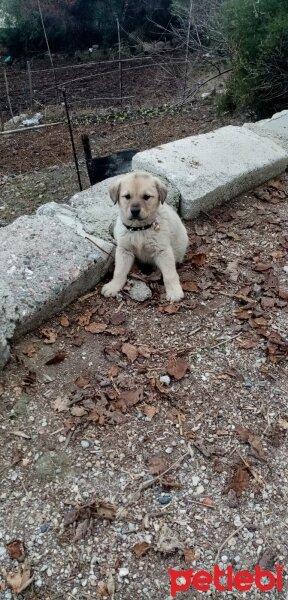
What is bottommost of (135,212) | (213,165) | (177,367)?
(177,367)

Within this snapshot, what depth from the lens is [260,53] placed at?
925cm

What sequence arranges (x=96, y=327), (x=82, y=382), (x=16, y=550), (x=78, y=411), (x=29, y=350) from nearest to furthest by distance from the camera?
(x=16, y=550) < (x=78, y=411) < (x=82, y=382) < (x=29, y=350) < (x=96, y=327)

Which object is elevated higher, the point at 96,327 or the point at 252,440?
the point at 96,327

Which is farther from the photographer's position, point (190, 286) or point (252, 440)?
point (190, 286)

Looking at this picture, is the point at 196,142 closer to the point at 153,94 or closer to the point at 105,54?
the point at 153,94

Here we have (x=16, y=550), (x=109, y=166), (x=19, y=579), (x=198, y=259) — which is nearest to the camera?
(x=19, y=579)

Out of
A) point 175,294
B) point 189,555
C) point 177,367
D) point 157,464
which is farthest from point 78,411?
point 175,294

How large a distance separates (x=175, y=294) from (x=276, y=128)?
403cm

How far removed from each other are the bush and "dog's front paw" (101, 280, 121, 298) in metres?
6.51

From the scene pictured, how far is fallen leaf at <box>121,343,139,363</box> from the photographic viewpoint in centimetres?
374

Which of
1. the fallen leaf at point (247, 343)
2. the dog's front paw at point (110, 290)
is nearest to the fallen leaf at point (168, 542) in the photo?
the fallen leaf at point (247, 343)

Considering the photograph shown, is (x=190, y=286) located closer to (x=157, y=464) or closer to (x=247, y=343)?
(x=247, y=343)

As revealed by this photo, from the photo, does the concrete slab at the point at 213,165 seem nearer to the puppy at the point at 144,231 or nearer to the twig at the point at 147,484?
the puppy at the point at 144,231

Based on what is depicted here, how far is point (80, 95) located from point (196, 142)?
29.8 ft
